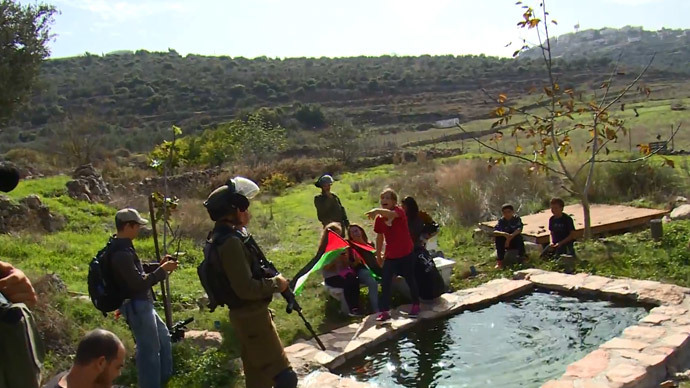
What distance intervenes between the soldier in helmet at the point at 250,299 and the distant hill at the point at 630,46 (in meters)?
65.3

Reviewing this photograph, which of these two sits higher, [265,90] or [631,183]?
[265,90]

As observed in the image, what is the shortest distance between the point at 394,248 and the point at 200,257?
550cm

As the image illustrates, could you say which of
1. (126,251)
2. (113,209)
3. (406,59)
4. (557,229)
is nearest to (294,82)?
(406,59)

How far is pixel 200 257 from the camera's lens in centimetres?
1177

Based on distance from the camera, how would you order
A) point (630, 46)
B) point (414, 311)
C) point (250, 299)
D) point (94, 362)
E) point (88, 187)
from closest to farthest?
1. point (94, 362)
2. point (250, 299)
3. point (414, 311)
4. point (88, 187)
5. point (630, 46)

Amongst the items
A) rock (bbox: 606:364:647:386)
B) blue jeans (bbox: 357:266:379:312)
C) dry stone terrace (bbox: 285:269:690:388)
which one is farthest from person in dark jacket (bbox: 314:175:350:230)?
rock (bbox: 606:364:647:386)

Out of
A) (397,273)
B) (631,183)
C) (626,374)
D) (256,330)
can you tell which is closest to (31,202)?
(397,273)

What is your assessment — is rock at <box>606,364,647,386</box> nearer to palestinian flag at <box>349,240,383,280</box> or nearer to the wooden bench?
the wooden bench

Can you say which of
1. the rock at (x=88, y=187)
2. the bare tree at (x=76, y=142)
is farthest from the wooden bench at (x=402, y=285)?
the bare tree at (x=76, y=142)

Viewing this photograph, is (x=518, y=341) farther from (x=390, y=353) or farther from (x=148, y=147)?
(x=148, y=147)

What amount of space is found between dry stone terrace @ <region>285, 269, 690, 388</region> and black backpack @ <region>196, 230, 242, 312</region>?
68.6 inches

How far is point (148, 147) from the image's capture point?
37.2 meters

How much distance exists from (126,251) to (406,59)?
71.2 meters

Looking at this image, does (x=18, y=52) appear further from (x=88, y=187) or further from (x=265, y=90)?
(x=265, y=90)
